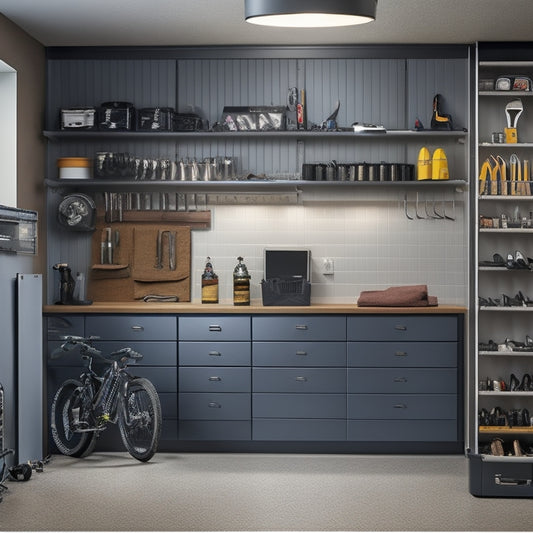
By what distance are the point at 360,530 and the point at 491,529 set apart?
2.29ft

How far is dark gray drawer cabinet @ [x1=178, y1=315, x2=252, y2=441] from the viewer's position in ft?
22.9

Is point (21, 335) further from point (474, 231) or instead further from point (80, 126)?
point (474, 231)

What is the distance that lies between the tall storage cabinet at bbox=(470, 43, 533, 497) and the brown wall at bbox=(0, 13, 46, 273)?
323 cm

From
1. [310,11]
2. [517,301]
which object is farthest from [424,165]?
[310,11]

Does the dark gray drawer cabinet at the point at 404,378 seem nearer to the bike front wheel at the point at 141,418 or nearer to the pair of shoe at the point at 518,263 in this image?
the pair of shoe at the point at 518,263

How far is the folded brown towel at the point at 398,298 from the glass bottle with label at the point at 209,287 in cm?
108

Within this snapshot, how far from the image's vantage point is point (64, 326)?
703 cm

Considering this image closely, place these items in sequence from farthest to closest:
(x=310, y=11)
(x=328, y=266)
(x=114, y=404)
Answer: (x=328, y=266)
(x=114, y=404)
(x=310, y=11)

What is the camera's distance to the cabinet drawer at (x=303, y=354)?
6973 mm

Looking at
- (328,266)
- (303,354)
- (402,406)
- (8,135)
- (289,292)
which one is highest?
(8,135)

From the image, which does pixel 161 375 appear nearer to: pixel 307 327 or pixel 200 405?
pixel 200 405

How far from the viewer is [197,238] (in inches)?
297

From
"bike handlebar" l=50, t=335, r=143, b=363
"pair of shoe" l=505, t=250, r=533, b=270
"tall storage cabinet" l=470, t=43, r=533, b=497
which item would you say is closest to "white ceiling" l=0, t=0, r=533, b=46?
"tall storage cabinet" l=470, t=43, r=533, b=497

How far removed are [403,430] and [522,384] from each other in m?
0.99
